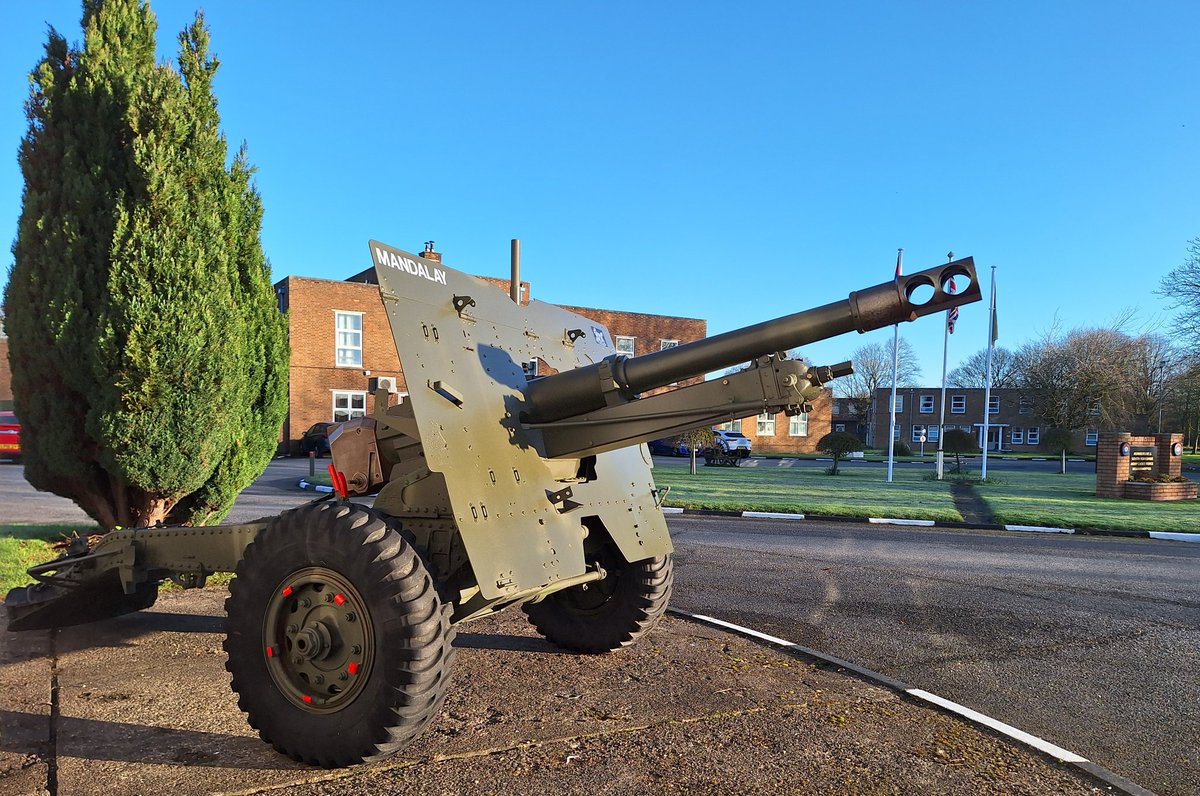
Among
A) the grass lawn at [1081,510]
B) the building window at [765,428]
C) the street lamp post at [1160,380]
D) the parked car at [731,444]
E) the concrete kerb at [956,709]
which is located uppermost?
the street lamp post at [1160,380]

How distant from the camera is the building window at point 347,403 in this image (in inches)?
1264

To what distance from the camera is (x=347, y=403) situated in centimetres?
3253

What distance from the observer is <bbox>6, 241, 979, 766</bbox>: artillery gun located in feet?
11.1

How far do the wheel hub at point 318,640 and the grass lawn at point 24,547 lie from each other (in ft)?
13.1

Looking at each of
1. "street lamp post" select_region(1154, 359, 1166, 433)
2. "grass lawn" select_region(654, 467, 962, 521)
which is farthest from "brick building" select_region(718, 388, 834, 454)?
"grass lawn" select_region(654, 467, 962, 521)

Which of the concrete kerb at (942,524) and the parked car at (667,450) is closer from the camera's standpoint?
the concrete kerb at (942,524)

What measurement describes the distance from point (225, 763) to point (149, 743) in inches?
17.9

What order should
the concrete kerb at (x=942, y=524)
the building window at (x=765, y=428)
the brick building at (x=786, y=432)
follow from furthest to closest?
the building window at (x=765, y=428)
the brick building at (x=786, y=432)
the concrete kerb at (x=942, y=524)

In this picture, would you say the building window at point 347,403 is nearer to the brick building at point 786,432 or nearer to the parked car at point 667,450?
the parked car at point 667,450

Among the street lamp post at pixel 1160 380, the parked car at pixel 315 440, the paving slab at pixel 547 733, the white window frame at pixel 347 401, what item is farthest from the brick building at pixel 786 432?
the paving slab at pixel 547 733

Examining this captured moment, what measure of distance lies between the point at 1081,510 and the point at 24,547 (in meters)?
16.4

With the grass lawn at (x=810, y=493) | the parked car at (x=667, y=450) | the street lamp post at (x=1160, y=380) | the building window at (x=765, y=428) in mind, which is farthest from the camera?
the building window at (x=765, y=428)

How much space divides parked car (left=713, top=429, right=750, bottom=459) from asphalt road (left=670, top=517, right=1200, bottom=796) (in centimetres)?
1832

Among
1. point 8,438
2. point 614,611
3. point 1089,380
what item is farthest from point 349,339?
point 1089,380
